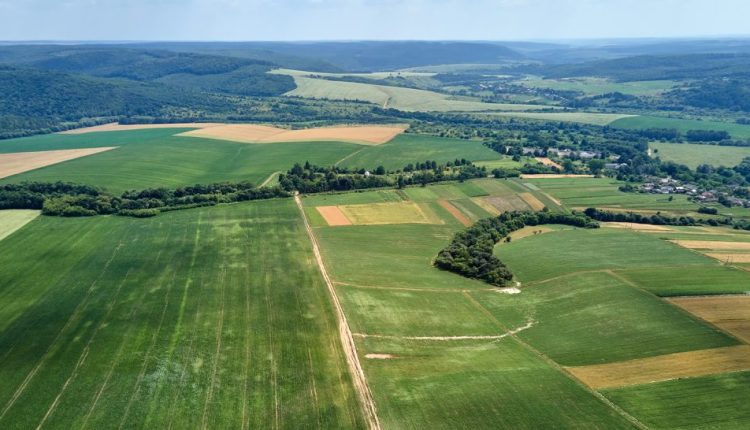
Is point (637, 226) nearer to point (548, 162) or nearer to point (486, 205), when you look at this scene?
point (486, 205)

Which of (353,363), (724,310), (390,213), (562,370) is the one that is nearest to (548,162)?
(390,213)

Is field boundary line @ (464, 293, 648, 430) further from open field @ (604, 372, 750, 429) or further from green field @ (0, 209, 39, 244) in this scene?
green field @ (0, 209, 39, 244)

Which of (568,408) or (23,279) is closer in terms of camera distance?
(568,408)

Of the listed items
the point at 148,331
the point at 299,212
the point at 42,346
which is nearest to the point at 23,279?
the point at 42,346

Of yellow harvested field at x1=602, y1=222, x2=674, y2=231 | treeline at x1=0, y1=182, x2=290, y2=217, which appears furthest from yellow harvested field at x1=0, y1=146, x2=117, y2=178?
yellow harvested field at x1=602, y1=222, x2=674, y2=231

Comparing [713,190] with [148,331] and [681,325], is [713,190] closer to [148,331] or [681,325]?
[681,325]

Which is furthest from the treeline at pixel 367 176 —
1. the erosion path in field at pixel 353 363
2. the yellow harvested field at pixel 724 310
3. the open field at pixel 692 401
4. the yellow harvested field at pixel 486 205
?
the open field at pixel 692 401

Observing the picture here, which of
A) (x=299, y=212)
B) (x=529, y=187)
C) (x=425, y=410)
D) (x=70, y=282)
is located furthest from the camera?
(x=529, y=187)

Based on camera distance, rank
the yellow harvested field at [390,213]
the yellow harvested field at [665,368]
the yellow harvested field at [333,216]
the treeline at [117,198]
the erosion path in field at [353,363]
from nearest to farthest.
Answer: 1. the erosion path in field at [353,363]
2. the yellow harvested field at [665,368]
3. the yellow harvested field at [333,216]
4. the treeline at [117,198]
5. the yellow harvested field at [390,213]

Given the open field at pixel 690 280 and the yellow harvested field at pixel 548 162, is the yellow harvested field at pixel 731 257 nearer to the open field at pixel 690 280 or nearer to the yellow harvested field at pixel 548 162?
the open field at pixel 690 280
